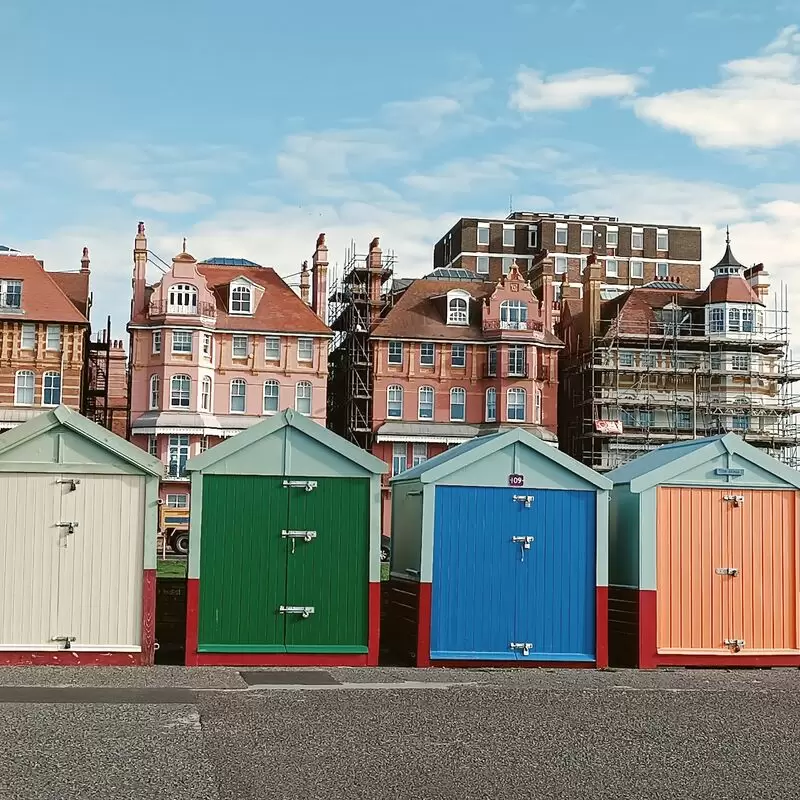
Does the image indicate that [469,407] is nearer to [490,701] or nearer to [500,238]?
[500,238]

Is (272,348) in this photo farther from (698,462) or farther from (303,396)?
(698,462)

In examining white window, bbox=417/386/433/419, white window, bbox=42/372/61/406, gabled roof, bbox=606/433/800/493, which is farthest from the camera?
white window, bbox=417/386/433/419

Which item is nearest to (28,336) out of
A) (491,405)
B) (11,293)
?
(11,293)

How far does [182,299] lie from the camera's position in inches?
2429

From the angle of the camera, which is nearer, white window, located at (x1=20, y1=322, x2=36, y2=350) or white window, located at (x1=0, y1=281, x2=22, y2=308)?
white window, located at (x1=20, y1=322, x2=36, y2=350)

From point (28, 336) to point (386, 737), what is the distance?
2116 inches

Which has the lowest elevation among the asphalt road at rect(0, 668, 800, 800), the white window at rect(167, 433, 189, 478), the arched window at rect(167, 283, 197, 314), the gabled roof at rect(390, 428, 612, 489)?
the asphalt road at rect(0, 668, 800, 800)

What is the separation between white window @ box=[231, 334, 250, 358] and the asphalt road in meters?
47.3

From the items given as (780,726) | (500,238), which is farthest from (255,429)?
(500,238)

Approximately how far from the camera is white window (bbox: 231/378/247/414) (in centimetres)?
6250

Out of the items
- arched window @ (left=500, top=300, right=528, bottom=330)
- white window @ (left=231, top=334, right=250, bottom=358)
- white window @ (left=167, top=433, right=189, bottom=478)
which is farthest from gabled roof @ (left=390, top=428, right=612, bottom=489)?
arched window @ (left=500, top=300, right=528, bottom=330)

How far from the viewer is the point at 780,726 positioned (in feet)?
41.1

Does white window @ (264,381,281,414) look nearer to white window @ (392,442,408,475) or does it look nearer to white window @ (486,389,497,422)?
white window @ (392,442,408,475)

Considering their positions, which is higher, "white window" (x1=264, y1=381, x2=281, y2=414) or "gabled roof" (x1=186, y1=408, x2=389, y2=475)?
"white window" (x1=264, y1=381, x2=281, y2=414)
